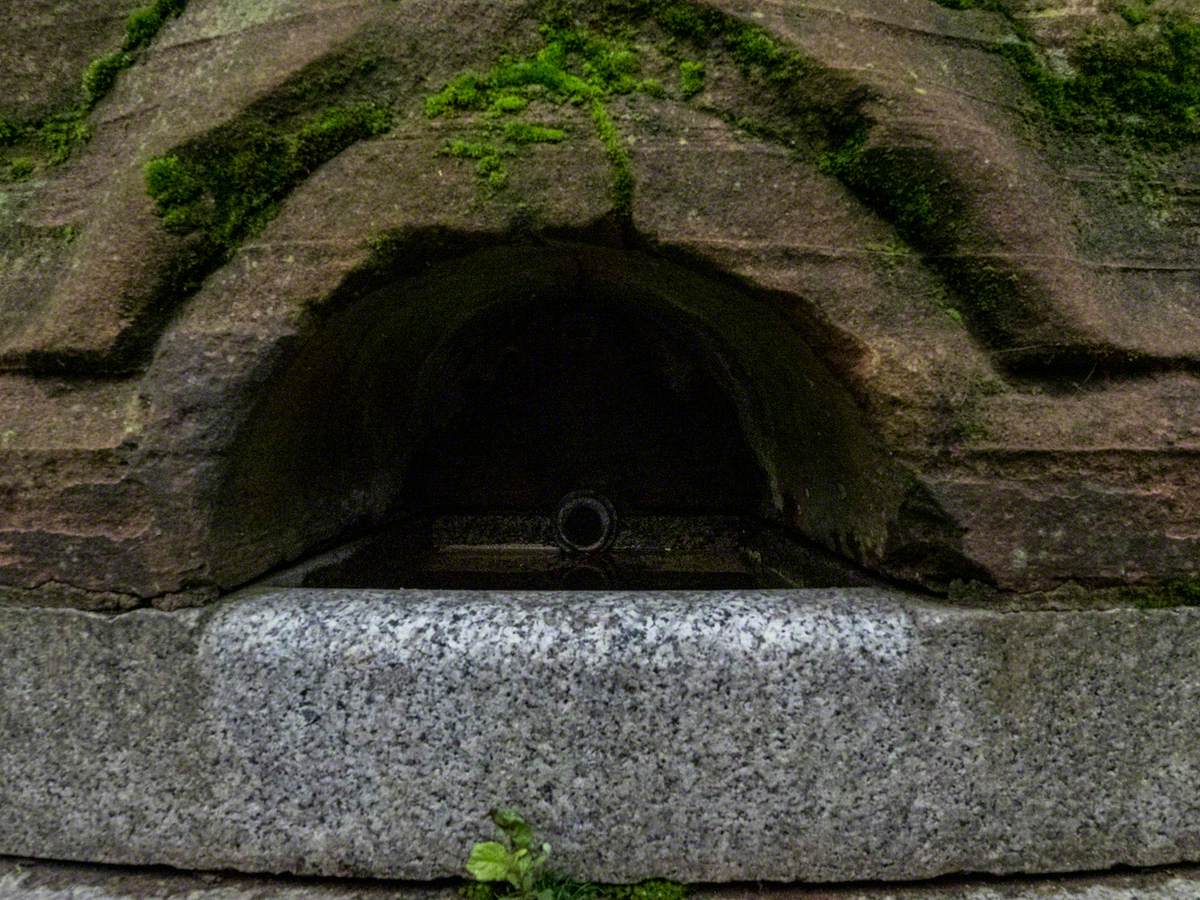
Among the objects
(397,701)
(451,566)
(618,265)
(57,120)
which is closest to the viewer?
(397,701)

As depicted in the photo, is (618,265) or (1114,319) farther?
(618,265)

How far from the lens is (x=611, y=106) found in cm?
180

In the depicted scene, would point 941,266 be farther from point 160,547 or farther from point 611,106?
point 160,547

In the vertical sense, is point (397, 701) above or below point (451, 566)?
above

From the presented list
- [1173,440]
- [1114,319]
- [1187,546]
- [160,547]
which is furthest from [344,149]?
[1187,546]

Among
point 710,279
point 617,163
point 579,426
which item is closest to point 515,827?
point 710,279

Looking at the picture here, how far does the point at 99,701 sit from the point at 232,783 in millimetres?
345

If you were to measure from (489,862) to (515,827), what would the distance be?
0.29 ft

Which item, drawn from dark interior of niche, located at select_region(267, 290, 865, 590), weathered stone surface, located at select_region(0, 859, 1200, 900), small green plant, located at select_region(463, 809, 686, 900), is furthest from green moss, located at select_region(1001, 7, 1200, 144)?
small green plant, located at select_region(463, 809, 686, 900)

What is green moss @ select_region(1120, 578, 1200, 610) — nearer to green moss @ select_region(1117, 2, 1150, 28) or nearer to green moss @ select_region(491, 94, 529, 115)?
green moss @ select_region(1117, 2, 1150, 28)

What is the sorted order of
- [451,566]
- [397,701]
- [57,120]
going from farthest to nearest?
[451,566]
[57,120]
[397,701]

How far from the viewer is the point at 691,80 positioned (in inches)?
71.4

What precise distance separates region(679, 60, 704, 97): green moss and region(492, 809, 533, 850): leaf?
1601 millimetres

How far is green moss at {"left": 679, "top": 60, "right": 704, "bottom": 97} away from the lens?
1.81 metres
